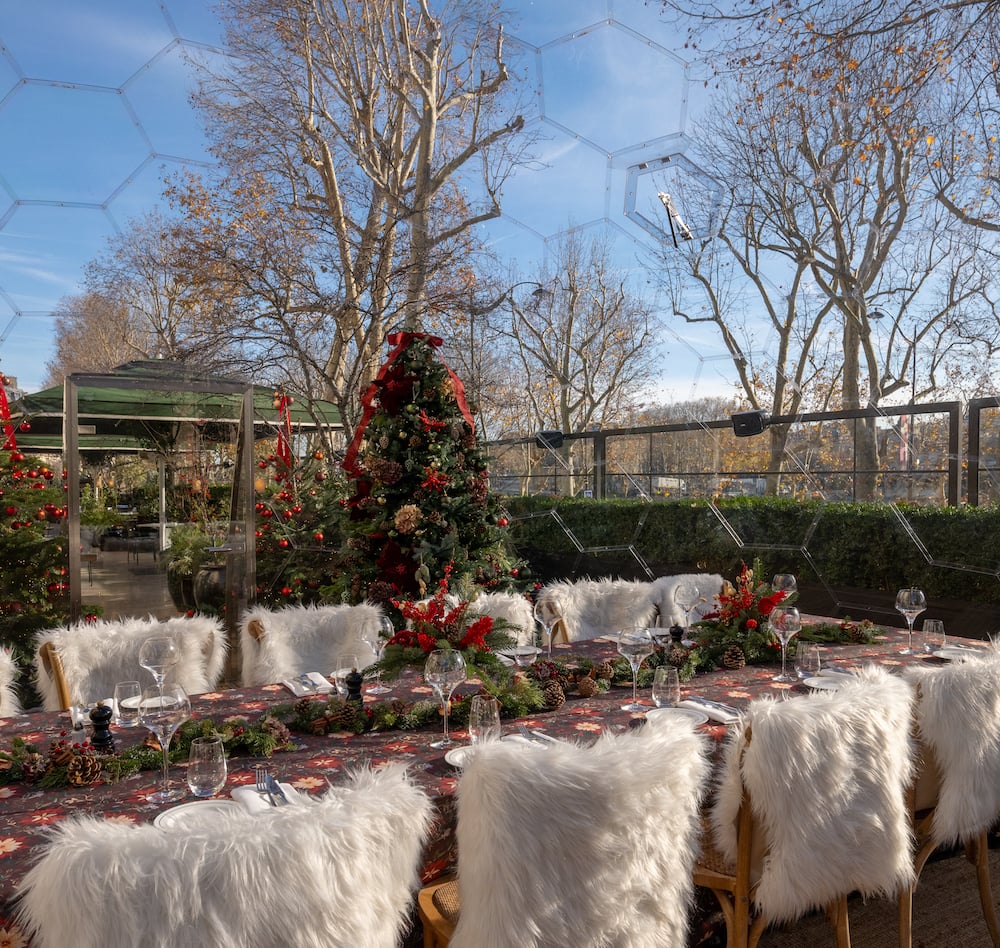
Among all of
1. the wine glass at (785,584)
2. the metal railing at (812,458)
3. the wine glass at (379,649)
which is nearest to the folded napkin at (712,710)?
the wine glass at (379,649)

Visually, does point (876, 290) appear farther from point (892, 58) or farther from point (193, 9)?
point (193, 9)

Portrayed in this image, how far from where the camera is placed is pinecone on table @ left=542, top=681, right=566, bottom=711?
217cm

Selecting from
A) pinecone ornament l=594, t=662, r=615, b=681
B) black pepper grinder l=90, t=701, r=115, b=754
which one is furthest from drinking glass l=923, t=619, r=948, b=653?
black pepper grinder l=90, t=701, r=115, b=754

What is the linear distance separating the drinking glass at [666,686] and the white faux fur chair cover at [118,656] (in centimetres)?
157

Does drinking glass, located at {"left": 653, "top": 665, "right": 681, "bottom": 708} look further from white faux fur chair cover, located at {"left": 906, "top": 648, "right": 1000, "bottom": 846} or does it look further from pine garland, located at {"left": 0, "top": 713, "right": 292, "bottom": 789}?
pine garland, located at {"left": 0, "top": 713, "right": 292, "bottom": 789}

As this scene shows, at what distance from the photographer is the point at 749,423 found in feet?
21.1

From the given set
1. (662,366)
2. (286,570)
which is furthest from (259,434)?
(662,366)

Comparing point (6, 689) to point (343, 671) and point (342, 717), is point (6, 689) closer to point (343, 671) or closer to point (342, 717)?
point (343, 671)

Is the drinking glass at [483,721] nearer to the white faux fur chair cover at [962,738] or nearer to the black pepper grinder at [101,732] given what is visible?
the black pepper grinder at [101,732]

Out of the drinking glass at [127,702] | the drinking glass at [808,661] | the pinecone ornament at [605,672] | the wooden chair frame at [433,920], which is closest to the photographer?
the wooden chair frame at [433,920]

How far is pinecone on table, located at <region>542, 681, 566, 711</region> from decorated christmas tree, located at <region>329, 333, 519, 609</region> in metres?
2.50

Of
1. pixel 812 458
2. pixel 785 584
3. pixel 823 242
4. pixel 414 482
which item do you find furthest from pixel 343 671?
pixel 823 242

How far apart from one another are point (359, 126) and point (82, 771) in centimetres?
819

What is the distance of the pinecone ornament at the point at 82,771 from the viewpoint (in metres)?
1.64
